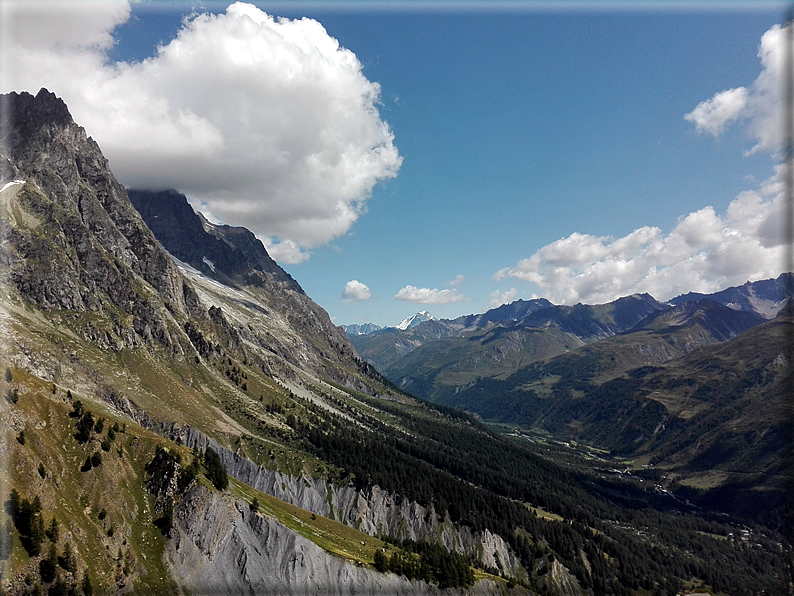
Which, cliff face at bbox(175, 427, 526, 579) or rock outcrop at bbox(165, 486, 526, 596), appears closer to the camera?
rock outcrop at bbox(165, 486, 526, 596)

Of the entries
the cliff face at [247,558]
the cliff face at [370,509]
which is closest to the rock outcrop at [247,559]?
the cliff face at [247,558]

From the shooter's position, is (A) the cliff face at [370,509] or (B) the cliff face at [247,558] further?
(A) the cliff face at [370,509]

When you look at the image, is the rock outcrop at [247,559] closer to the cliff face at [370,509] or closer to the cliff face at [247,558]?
the cliff face at [247,558]

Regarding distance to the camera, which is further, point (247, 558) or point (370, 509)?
point (370, 509)

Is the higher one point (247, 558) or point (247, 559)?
point (247, 558)

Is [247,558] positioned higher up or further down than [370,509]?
higher up

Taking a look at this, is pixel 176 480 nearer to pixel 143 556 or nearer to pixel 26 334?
pixel 143 556

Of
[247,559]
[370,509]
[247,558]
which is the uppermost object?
[247,558]

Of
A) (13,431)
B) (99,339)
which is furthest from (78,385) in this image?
(13,431)

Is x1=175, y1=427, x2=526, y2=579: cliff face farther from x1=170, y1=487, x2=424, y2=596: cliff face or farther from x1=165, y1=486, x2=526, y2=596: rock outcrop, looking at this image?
x1=170, y1=487, x2=424, y2=596: cliff face

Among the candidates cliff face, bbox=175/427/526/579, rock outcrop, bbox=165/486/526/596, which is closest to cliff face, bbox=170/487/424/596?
rock outcrop, bbox=165/486/526/596

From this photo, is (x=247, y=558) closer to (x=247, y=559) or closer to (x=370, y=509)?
(x=247, y=559)

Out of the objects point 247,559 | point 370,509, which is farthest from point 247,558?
point 370,509
